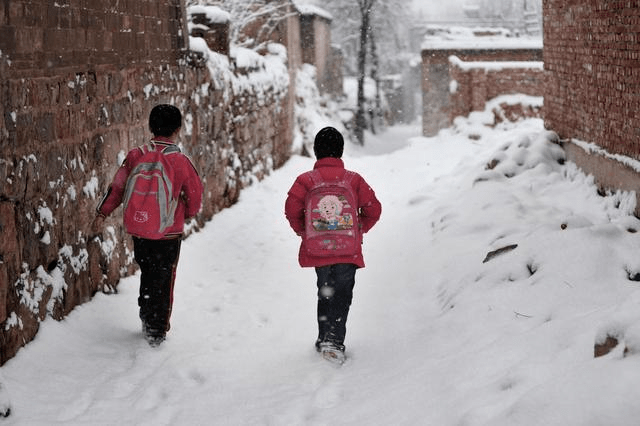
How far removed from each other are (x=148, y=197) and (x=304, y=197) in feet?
2.99

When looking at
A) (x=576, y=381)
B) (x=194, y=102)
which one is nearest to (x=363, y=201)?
(x=576, y=381)

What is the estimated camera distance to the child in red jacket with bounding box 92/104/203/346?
4707 mm

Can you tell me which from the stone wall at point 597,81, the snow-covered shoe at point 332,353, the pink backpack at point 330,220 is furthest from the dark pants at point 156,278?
the stone wall at point 597,81

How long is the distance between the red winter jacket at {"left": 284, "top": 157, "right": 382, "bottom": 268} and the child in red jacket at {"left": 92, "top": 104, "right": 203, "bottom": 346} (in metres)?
0.61

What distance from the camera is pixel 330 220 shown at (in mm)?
4617

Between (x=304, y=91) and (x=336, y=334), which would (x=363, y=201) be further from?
(x=304, y=91)

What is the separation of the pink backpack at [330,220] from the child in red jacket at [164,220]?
2.44 feet

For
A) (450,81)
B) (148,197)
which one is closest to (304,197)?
(148,197)

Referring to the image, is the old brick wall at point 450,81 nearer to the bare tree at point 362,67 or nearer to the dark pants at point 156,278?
the bare tree at point 362,67

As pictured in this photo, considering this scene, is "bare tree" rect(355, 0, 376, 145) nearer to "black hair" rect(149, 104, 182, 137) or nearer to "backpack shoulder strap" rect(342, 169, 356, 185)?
"black hair" rect(149, 104, 182, 137)

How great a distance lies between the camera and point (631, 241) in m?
5.45

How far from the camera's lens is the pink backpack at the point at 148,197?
4.61m

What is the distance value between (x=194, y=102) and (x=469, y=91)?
9.74 m

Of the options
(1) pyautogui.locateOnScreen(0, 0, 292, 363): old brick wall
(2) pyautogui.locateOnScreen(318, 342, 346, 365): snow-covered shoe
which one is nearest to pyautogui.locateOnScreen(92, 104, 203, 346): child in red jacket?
(1) pyautogui.locateOnScreen(0, 0, 292, 363): old brick wall
